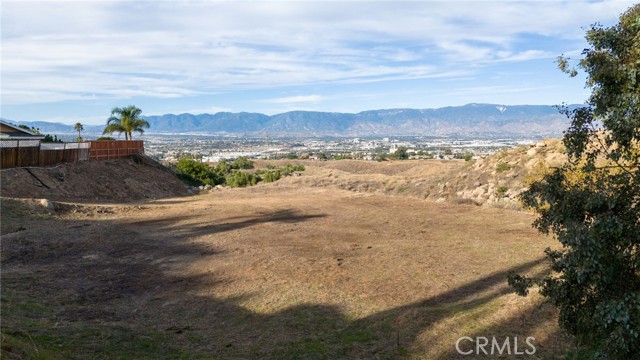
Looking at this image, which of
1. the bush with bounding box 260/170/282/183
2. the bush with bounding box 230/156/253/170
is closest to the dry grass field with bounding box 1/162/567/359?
the bush with bounding box 260/170/282/183

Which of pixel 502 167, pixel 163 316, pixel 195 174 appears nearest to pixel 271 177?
pixel 195 174

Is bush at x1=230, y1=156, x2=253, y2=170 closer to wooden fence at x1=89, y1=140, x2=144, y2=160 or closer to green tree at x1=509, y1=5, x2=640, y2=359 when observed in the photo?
wooden fence at x1=89, y1=140, x2=144, y2=160

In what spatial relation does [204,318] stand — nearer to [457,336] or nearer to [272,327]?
[272,327]

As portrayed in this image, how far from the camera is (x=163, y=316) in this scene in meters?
10.6

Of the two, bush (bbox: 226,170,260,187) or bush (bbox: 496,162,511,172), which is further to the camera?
bush (bbox: 226,170,260,187)

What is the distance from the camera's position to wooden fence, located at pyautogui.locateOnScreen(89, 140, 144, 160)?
3756cm

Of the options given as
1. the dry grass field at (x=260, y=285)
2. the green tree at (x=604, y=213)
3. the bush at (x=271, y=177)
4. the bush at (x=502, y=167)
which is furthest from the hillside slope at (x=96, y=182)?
the green tree at (x=604, y=213)

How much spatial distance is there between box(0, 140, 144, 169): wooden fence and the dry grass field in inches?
340

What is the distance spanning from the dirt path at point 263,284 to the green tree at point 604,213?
247cm

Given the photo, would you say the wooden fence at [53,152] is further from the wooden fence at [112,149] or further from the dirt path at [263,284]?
the dirt path at [263,284]

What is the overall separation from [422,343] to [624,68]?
5.38 m

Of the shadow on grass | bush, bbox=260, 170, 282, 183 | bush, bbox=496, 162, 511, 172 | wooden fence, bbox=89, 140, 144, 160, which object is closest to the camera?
the shadow on grass

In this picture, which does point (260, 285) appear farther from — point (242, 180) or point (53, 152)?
point (242, 180)

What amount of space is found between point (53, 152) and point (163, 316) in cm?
2646
